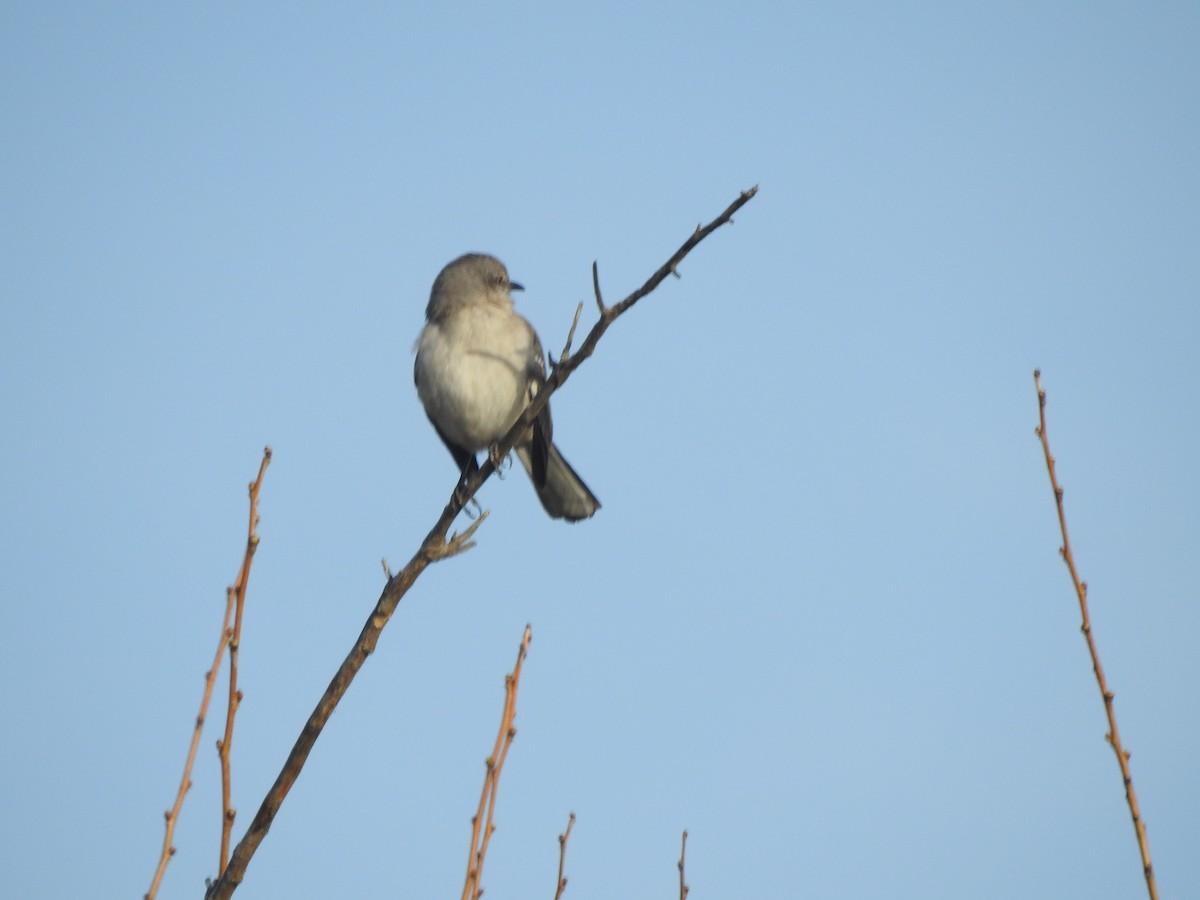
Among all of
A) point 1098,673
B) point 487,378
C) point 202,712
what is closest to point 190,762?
point 202,712

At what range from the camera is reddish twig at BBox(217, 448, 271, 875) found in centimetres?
238

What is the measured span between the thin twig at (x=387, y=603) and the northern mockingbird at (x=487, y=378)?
2135 millimetres

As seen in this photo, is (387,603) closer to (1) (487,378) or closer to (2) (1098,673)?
(2) (1098,673)

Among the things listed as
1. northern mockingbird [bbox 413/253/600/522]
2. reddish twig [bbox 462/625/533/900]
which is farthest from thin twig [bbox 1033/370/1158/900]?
northern mockingbird [bbox 413/253/600/522]

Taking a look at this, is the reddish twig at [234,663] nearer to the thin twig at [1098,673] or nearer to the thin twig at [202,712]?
the thin twig at [202,712]

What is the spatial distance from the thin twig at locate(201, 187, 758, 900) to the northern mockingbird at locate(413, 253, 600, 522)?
214 centimetres

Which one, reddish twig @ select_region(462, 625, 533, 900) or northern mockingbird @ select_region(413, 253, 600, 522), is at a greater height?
northern mockingbird @ select_region(413, 253, 600, 522)

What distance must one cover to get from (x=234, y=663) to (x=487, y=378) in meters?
4.56

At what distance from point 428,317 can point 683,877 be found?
519cm

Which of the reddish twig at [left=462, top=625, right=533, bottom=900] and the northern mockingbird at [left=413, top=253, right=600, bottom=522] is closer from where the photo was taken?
the reddish twig at [left=462, top=625, right=533, bottom=900]

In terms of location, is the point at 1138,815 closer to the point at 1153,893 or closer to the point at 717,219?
the point at 1153,893

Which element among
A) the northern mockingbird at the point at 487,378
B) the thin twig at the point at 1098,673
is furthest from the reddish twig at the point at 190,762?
the northern mockingbird at the point at 487,378

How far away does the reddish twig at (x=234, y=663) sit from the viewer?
2.38m

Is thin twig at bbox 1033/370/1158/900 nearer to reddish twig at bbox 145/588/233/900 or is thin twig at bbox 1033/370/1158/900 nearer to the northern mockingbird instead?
reddish twig at bbox 145/588/233/900
